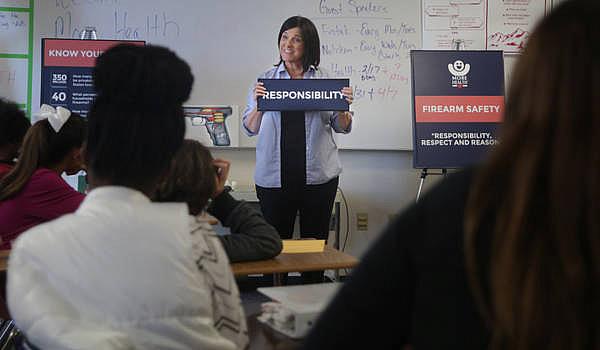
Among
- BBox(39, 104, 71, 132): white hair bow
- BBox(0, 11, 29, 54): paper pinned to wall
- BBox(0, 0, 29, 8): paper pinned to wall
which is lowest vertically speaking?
BBox(39, 104, 71, 132): white hair bow

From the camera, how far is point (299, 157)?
386cm

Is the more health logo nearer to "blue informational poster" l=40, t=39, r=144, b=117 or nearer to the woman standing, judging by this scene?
the woman standing

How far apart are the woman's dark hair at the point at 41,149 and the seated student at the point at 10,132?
298mm

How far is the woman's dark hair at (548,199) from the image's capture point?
2.07 feet

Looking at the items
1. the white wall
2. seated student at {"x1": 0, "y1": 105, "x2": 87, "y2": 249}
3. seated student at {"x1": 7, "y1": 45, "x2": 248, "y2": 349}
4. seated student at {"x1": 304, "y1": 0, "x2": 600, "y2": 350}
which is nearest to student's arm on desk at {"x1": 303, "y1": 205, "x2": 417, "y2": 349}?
seated student at {"x1": 304, "y1": 0, "x2": 600, "y2": 350}

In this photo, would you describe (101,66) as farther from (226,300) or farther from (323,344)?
(323,344)

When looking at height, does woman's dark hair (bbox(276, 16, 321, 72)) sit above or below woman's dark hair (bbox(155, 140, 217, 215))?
above

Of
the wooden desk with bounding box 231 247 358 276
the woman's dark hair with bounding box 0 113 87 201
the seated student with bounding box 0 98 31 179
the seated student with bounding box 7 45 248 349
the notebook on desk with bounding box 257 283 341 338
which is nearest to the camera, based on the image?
the seated student with bounding box 7 45 248 349

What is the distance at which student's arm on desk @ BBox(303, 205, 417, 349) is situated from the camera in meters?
0.71

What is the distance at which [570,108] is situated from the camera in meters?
0.63

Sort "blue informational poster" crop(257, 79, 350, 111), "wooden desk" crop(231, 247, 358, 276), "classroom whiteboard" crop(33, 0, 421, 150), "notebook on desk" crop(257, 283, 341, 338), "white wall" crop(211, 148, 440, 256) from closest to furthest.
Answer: "notebook on desk" crop(257, 283, 341, 338) → "wooden desk" crop(231, 247, 358, 276) → "blue informational poster" crop(257, 79, 350, 111) → "classroom whiteboard" crop(33, 0, 421, 150) → "white wall" crop(211, 148, 440, 256)

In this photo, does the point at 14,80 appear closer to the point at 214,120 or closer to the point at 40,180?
the point at 214,120

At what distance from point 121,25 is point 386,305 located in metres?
4.48

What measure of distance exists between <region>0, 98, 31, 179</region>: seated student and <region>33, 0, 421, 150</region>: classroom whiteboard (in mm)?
2044
